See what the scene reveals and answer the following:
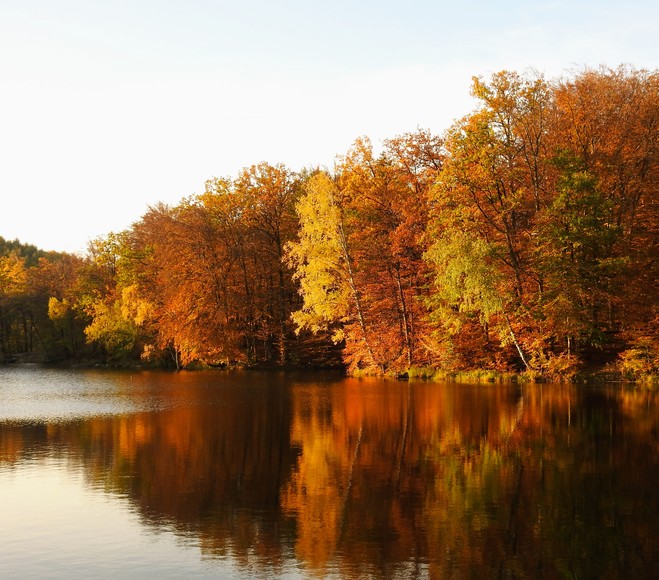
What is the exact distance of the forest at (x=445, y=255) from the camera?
135 ft

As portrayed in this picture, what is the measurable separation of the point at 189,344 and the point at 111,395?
22129 millimetres

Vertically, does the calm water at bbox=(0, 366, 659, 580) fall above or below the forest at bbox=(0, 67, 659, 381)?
below

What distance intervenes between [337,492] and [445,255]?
28226mm

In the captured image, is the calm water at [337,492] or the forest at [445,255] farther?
the forest at [445,255]

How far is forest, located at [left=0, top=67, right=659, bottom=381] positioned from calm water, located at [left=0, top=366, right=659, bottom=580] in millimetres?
11139

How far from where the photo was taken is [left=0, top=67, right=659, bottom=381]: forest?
1625 inches

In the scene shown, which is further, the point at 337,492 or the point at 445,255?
the point at 445,255

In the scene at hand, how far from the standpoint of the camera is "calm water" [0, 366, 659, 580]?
11.6 meters

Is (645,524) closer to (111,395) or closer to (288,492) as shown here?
(288,492)

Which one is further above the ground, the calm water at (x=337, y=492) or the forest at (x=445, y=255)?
the forest at (x=445, y=255)

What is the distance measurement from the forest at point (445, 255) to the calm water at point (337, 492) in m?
11.1

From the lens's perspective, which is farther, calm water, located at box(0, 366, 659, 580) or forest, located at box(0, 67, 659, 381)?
forest, located at box(0, 67, 659, 381)

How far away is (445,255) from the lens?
42656 millimetres

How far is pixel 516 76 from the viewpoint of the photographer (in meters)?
43.4
